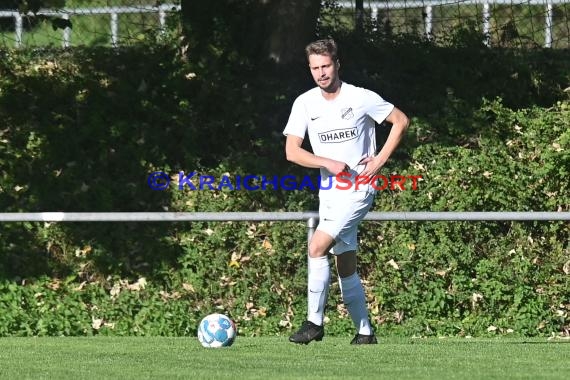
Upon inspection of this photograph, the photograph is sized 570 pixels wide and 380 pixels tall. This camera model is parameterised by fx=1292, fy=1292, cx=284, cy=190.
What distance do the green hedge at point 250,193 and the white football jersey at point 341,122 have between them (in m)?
3.35

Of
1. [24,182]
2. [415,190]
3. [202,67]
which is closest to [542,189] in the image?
[415,190]

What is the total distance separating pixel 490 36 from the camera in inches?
615

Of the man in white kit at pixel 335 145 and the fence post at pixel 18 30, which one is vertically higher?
the fence post at pixel 18 30

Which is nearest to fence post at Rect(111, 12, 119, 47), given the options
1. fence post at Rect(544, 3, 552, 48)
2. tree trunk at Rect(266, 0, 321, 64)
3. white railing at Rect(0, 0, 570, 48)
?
Answer: white railing at Rect(0, 0, 570, 48)

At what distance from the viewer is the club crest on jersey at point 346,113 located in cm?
917

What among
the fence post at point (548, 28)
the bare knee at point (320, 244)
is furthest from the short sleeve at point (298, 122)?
the fence post at point (548, 28)

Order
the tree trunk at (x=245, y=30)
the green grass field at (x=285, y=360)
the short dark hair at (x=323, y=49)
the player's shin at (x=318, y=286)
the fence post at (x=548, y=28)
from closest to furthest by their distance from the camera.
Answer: the green grass field at (x=285, y=360)
the short dark hair at (x=323, y=49)
the player's shin at (x=318, y=286)
the tree trunk at (x=245, y=30)
the fence post at (x=548, y=28)

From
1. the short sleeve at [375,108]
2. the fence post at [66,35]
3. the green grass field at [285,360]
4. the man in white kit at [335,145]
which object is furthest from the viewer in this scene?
the fence post at [66,35]

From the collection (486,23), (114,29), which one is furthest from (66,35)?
(486,23)

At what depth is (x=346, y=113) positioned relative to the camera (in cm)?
917

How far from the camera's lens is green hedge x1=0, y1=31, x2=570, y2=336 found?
1238cm

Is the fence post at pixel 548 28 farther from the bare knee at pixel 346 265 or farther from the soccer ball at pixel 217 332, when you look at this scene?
the soccer ball at pixel 217 332

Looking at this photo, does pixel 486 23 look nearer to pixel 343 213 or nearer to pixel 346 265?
pixel 346 265

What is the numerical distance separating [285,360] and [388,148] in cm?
184
